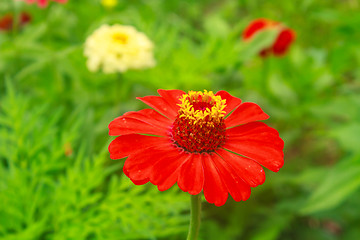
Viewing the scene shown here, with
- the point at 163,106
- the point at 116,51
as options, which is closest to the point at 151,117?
the point at 163,106

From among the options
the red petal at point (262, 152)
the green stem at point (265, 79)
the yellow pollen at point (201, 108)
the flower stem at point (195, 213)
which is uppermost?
the green stem at point (265, 79)

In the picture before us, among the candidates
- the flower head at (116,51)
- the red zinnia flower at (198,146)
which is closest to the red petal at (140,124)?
the red zinnia flower at (198,146)

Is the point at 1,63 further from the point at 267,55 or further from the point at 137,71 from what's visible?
the point at 267,55

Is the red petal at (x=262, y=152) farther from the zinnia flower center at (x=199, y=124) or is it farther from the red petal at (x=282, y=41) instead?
the red petal at (x=282, y=41)

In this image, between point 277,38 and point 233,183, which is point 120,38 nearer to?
point 277,38

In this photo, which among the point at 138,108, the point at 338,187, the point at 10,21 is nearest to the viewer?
the point at 338,187
